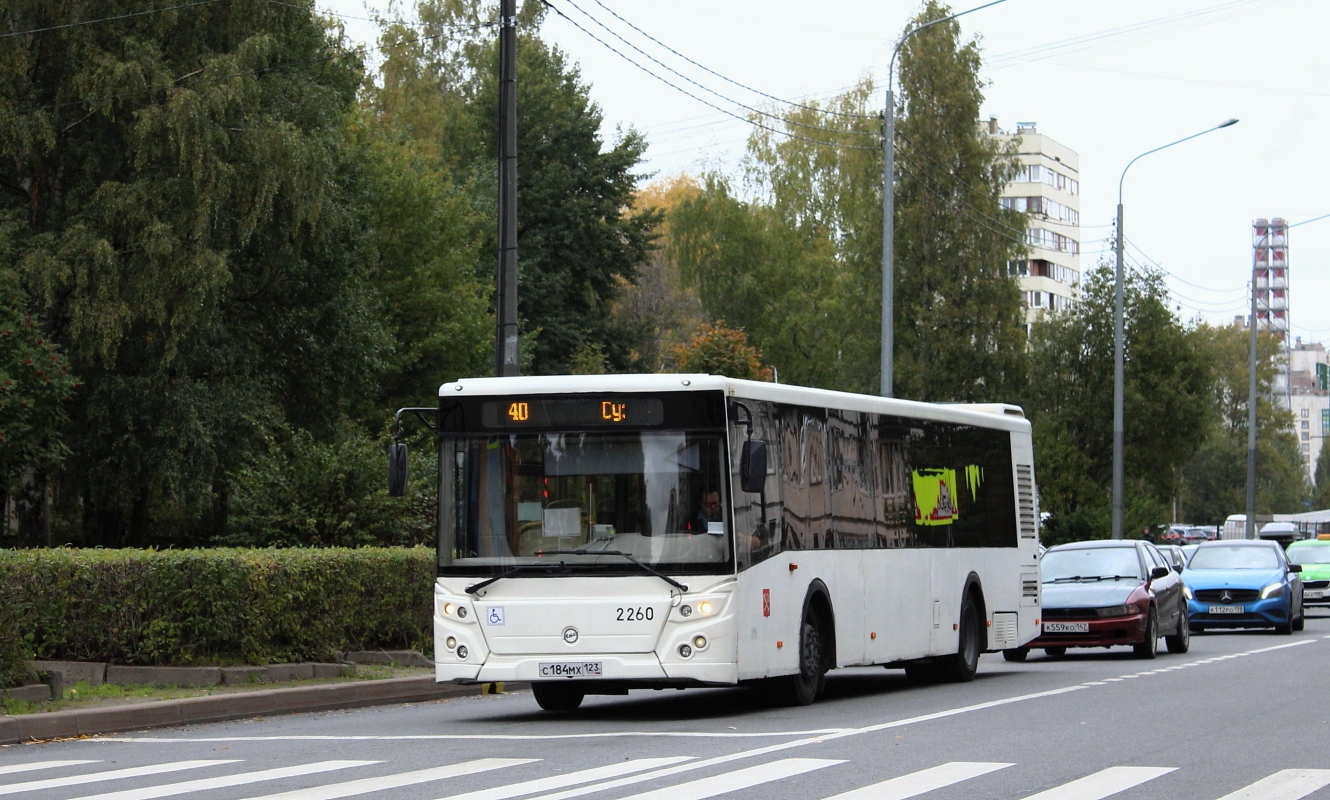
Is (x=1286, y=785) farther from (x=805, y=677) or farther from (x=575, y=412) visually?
(x=575, y=412)

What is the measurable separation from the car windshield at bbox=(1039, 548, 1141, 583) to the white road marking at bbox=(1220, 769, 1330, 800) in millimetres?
14376

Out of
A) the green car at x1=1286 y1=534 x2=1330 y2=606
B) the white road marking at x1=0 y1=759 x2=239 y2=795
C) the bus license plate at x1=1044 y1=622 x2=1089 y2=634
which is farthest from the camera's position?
the green car at x1=1286 y1=534 x2=1330 y2=606

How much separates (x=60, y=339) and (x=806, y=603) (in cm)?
2421

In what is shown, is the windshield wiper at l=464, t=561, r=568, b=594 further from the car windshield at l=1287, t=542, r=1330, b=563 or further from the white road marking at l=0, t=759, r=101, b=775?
the car windshield at l=1287, t=542, r=1330, b=563

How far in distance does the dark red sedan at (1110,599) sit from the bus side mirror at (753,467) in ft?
33.9

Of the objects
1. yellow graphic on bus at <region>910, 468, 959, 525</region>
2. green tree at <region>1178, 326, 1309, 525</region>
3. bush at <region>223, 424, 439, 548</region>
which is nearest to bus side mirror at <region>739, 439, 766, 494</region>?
yellow graphic on bus at <region>910, 468, 959, 525</region>

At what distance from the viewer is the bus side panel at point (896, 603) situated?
17.4m

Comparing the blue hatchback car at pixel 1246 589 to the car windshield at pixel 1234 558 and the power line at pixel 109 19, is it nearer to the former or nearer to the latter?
the car windshield at pixel 1234 558

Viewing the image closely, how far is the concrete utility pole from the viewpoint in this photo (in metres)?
21.3

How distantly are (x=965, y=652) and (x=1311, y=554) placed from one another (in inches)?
972

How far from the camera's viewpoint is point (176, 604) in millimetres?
16828

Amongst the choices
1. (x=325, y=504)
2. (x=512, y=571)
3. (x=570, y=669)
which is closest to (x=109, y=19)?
(x=325, y=504)

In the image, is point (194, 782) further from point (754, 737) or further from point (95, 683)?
point (95, 683)

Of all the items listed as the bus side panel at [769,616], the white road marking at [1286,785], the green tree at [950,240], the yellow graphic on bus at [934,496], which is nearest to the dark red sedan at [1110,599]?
the yellow graphic on bus at [934,496]
